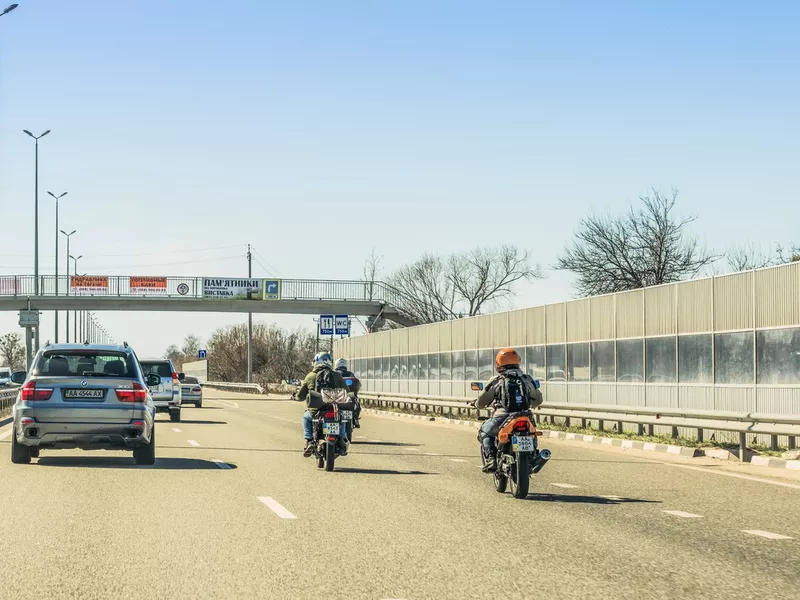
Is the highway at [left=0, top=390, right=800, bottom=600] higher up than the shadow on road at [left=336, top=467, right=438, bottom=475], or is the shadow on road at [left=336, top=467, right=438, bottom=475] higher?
the highway at [left=0, top=390, right=800, bottom=600]

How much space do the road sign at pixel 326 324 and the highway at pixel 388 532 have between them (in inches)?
1711

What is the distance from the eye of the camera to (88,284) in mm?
62750

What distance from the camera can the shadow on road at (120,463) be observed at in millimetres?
16609

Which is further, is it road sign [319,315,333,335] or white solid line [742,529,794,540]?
road sign [319,315,333,335]

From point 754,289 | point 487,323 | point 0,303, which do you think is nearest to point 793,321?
point 754,289

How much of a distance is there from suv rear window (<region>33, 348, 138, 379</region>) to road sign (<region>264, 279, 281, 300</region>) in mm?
48251

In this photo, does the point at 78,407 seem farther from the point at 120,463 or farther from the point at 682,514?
the point at 682,514

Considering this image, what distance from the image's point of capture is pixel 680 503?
12281 millimetres

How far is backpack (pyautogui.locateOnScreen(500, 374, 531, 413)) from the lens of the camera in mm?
12719

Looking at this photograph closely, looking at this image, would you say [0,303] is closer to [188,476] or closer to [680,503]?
[188,476]

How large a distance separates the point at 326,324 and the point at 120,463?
44078 millimetres

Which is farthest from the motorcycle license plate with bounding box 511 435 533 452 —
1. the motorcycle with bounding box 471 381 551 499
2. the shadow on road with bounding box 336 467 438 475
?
the shadow on road with bounding box 336 467 438 475

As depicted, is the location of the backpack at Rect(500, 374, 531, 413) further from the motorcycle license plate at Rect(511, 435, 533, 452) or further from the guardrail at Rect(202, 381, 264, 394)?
the guardrail at Rect(202, 381, 264, 394)

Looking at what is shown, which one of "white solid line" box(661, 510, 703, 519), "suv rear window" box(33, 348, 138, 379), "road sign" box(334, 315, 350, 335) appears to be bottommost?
"white solid line" box(661, 510, 703, 519)
